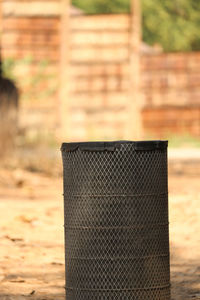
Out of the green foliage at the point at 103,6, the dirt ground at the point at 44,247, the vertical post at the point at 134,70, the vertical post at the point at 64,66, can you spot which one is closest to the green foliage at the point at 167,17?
the green foliage at the point at 103,6

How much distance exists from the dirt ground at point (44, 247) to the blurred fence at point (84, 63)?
35.5 feet

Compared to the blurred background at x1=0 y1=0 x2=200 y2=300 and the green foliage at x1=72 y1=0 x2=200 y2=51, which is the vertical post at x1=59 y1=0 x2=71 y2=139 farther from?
the green foliage at x1=72 y1=0 x2=200 y2=51

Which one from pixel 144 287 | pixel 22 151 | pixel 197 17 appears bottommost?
pixel 144 287

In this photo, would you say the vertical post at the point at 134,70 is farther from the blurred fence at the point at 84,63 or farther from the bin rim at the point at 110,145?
the bin rim at the point at 110,145

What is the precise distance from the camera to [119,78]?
2325cm

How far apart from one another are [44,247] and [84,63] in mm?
15526

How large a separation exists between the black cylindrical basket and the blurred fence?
698 inches

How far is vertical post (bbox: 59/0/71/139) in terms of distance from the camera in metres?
22.9

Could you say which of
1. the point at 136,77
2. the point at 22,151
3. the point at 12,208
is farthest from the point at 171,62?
the point at 12,208

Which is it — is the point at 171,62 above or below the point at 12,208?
above

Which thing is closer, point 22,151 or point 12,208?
point 12,208

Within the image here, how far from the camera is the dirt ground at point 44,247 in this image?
248 inches

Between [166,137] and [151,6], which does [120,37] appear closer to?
[166,137]

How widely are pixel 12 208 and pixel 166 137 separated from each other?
551 inches
